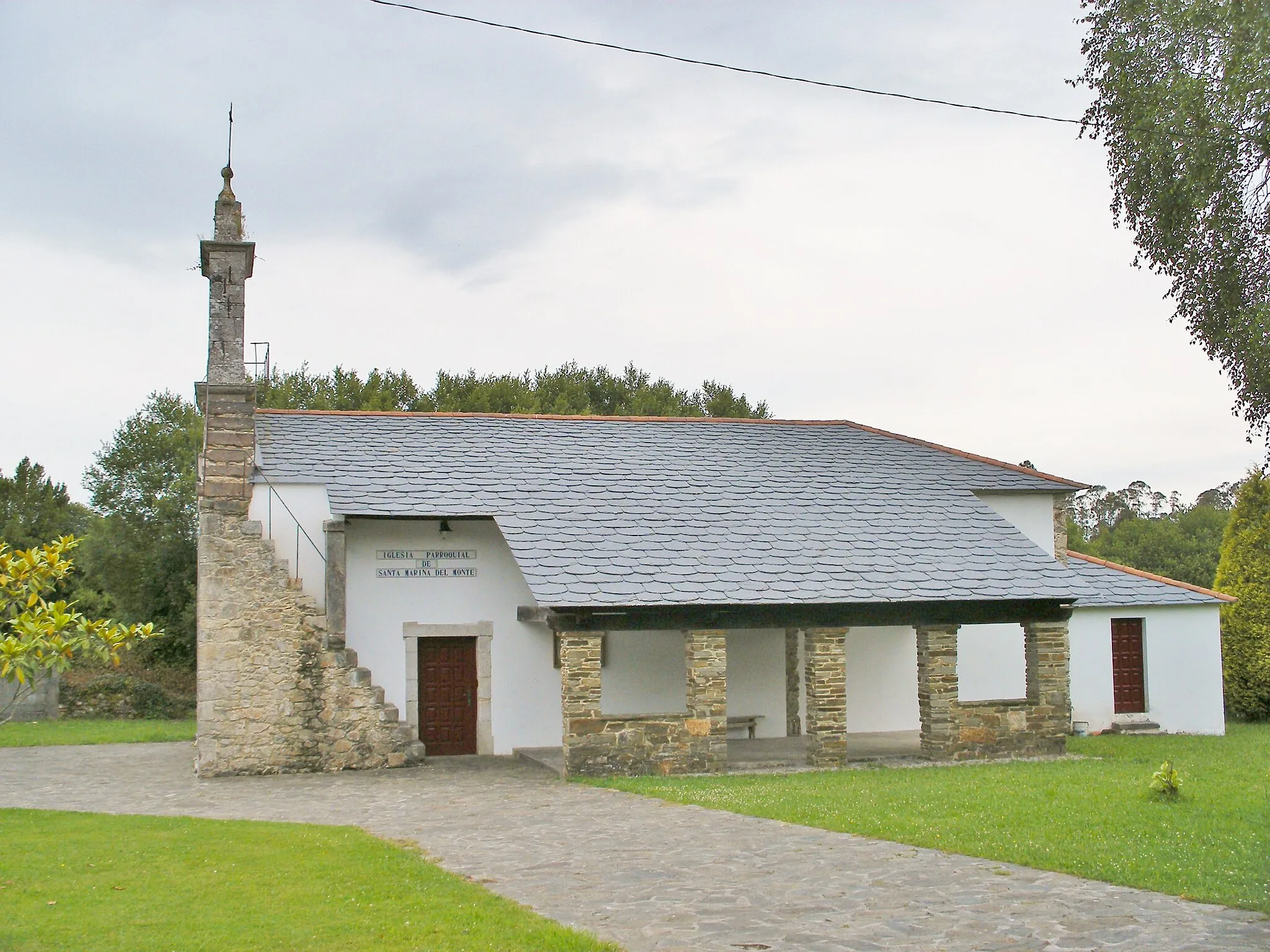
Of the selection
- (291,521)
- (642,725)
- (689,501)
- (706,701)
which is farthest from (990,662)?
(291,521)

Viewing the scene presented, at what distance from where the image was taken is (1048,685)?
18250mm

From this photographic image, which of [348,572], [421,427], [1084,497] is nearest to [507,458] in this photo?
[421,427]

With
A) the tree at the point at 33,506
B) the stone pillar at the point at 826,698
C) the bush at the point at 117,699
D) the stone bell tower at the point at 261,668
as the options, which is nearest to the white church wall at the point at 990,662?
the stone pillar at the point at 826,698

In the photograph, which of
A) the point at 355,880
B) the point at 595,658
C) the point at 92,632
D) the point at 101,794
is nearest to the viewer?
the point at 92,632

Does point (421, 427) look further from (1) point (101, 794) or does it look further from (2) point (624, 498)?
(1) point (101, 794)

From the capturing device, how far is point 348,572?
1909cm

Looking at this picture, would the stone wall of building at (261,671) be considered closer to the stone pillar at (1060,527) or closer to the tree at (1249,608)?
the stone pillar at (1060,527)

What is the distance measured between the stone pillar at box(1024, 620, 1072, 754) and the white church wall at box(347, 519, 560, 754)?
7.39 metres

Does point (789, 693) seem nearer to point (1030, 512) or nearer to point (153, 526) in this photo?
point (1030, 512)

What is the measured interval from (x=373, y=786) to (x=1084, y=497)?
60807 mm

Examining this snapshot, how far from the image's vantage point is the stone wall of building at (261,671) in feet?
56.4

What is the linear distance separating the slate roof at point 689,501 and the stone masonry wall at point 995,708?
0.81m

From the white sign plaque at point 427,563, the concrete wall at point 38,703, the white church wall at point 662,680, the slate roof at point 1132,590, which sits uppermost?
the white sign plaque at point 427,563

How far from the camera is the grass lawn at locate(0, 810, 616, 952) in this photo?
7473 mm
